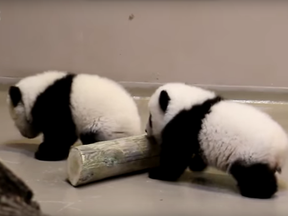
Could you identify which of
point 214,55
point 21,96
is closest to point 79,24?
point 214,55

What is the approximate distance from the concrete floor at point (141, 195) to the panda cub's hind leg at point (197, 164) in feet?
0.12

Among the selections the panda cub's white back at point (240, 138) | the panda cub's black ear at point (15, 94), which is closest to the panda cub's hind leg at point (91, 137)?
the panda cub's black ear at point (15, 94)

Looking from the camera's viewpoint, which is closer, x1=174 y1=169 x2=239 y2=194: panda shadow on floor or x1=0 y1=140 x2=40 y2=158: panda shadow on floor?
x1=174 y1=169 x2=239 y2=194: panda shadow on floor

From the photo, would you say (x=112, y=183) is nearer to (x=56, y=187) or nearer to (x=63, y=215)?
(x=56, y=187)

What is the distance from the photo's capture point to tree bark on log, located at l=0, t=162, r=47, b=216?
1831 millimetres

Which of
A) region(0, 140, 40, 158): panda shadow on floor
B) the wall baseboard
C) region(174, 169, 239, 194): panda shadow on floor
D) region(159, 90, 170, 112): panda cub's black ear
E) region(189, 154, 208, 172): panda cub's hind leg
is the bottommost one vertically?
region(0, 140, 40, 158): panda shadow on floor

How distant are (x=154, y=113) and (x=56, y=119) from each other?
62 centimetres

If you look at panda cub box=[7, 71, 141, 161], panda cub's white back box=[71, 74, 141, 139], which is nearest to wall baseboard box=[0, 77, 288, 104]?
panda cub box=[7, 71, 141, 161]

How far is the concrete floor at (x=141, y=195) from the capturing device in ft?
8.35

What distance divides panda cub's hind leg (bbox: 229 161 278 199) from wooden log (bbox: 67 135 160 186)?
1.71 feet

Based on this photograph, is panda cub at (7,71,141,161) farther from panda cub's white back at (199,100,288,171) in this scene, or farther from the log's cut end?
panda cub's white back at (199,100,288,171)

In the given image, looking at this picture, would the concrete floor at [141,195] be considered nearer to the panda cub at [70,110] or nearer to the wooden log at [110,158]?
the wooden log at [110,158]

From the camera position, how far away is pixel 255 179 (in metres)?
2.68

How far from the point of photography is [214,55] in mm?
5172
